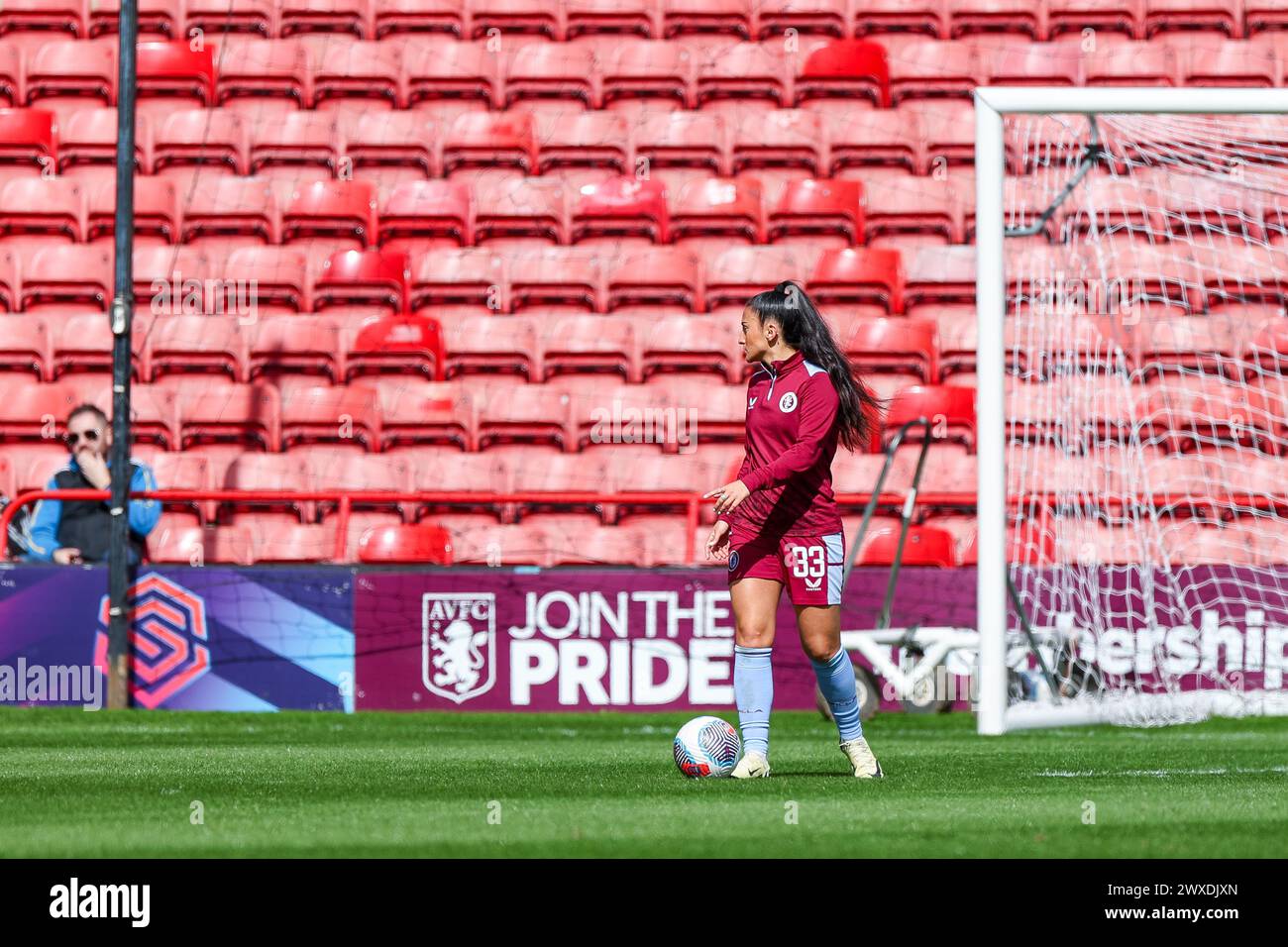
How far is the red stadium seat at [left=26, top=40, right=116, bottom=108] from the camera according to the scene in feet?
55.8

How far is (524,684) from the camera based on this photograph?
39.4 feet

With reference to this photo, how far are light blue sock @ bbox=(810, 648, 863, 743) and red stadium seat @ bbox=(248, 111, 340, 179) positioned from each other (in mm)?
10322

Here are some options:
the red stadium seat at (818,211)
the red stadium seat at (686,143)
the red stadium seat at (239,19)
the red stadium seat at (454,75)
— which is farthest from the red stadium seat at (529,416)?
the red stadium seat at (239,19)

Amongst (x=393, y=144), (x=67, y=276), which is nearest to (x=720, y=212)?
(x=393, y=144)

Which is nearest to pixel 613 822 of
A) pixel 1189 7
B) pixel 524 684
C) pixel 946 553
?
pixel 524 684

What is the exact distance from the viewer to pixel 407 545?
42.1ft

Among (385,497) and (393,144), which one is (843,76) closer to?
(393,144)

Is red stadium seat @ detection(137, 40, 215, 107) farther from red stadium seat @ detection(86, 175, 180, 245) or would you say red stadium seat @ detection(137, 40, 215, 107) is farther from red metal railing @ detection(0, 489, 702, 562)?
red metal railing @ detection(0, 489, 702, 562)

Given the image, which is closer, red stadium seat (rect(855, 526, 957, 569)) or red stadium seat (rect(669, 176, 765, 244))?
red stadium seat (rect(855, 526, 957, 569))

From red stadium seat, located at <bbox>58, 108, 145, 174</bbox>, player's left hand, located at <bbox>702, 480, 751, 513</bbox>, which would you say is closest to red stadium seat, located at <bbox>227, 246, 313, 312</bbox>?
red stadium seat, located at <bbox>58, 108, 145, 174</bbox>

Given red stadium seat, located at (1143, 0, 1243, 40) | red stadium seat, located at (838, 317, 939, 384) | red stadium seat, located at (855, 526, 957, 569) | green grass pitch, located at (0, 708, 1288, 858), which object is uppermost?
red stadium seat, located at (1143, 0, 1243, 40)

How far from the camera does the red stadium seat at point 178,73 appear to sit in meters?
17.0

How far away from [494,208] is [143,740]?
280 inches
